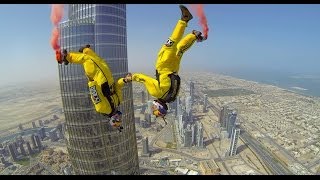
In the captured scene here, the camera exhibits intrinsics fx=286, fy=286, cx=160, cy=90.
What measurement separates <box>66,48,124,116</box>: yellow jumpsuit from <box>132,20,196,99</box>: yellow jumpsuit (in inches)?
30.2

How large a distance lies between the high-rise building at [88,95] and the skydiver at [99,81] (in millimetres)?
13081

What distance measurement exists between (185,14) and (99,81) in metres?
2.59

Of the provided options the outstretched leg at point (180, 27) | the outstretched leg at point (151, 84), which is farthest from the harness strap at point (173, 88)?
the outstretched leg at point (180, 27)

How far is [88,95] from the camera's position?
2119 cm

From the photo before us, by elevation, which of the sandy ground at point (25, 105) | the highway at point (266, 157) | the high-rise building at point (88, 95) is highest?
the high-rise building at point (88, 95)

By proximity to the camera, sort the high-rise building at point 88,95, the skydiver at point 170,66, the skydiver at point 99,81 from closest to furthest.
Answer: the skydiver at point 170,66, the skydiver at point 99,81, the high-rise building at point 88,95

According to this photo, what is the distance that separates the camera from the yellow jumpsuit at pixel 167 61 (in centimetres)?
669

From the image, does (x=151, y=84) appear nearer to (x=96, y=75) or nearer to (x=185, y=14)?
(x=96, y=75)

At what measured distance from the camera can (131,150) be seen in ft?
81.5

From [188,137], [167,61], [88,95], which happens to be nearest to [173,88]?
[167,61]

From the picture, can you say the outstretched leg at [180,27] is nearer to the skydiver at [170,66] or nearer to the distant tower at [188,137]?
the skydiver at [170,66]

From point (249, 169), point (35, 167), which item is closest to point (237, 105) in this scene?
point (249, 169)
